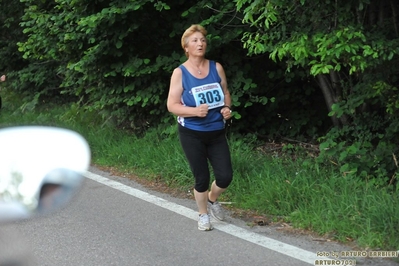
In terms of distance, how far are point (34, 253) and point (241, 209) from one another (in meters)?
2.05

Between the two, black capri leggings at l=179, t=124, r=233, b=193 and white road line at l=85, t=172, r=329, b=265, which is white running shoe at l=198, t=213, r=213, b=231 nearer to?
white road line at l=85, t=172, r=329, b=265

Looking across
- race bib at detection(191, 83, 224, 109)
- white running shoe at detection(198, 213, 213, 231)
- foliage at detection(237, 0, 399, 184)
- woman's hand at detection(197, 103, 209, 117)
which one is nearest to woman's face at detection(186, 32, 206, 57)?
race bib at detection(191, 83, 224, 109)

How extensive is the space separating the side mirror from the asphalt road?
4.20 ft

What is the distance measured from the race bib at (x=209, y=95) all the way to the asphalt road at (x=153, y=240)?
1115mm

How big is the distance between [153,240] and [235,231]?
0.72 metres

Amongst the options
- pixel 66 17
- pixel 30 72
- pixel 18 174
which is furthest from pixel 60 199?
pixel 30 72

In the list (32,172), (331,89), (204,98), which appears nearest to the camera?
(32,172)

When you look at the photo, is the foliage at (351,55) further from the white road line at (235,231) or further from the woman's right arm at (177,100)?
the white road line at (235,231)

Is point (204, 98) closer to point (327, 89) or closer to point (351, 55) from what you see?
point (351, 55)

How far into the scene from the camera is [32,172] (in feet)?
9.07

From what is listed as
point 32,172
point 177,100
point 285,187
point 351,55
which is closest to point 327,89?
point 351,55

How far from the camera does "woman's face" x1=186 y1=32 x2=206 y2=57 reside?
543 cm

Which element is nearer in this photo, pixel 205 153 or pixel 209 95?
pixel 209 95

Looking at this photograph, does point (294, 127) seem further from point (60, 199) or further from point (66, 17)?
point (60, 199)
